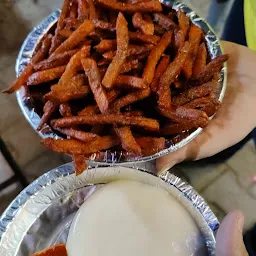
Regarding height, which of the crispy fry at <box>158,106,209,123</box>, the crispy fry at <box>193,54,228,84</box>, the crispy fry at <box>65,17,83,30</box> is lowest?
the crispy fry at <box>158,106,209,123</box>

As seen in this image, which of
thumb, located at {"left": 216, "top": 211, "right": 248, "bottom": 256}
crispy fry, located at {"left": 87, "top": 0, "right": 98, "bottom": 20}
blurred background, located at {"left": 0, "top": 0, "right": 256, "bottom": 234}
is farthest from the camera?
blurred background, located at {"left": 0, "top": 0, "right": 256, "bottom": 234}

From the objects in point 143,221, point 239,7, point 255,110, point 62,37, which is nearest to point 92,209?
point 143,221

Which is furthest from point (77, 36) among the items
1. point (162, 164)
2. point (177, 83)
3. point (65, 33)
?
point (162, 164)

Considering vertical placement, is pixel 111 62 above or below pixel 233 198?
above

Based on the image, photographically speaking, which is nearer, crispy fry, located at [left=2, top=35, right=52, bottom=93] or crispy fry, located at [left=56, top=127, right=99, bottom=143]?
crispy fry, located at [left=56, top=127, right=99, bottom=143]

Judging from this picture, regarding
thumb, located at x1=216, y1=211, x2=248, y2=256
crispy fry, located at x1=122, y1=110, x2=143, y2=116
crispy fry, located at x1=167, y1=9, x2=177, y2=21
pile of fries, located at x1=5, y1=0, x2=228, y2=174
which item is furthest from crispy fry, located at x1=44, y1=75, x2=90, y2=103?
thumb, located at x1=216, y1=211, x2=248, y2=256

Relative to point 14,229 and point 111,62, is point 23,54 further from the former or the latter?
point 14,229

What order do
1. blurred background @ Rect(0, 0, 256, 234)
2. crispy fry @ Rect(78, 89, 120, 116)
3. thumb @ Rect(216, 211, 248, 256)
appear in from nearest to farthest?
thumb @ Rect(216, 211, 248, 256)
crispy fry @ Rect(78, 89, 120, 116)
blurred background @ Rect(0, 0, 256, 234)

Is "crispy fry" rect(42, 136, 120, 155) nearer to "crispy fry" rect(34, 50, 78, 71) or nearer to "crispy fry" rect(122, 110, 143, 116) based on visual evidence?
"crispy fry" rect(122, 110, 143, 116)
